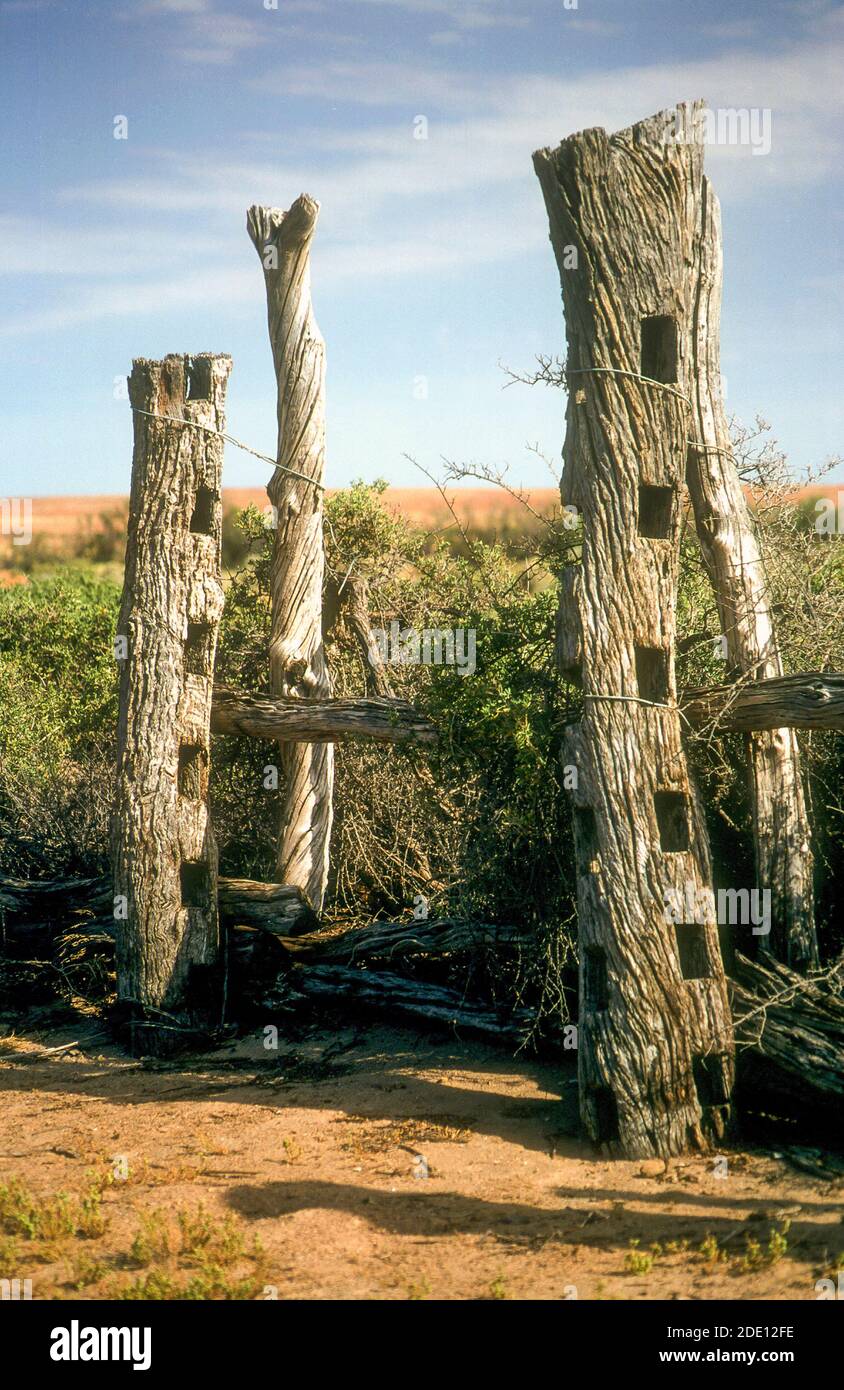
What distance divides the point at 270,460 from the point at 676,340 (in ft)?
13.0

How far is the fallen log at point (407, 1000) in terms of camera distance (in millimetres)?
7863

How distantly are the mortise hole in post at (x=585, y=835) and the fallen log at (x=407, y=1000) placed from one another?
1.74m

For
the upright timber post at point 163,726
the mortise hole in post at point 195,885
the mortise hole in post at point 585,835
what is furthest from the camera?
the mortise hole in post at point 195,885

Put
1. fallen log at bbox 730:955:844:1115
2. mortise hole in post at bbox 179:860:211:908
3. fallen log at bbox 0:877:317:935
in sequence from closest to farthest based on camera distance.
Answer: fallen log at bbox 730:955:844:1115, mortise hole in post at bbox 179:860:211:908, fallen log at bbox 0:877:317:935

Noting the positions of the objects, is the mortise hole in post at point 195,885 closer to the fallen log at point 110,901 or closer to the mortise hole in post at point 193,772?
the fallen log at point 110,901

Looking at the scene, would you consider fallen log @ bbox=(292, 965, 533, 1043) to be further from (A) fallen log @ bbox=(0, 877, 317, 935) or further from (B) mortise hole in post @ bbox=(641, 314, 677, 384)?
(B) mortise hole in post @ bbox=(641, 314, 677, 384)

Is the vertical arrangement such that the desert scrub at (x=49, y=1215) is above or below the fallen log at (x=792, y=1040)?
below

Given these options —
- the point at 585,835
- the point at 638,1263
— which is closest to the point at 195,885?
the point at 585,835

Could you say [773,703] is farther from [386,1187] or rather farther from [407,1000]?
[407,1000]

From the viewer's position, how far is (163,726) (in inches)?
321

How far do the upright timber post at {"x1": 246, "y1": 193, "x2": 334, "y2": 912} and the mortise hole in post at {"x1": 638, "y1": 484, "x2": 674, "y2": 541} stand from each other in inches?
148

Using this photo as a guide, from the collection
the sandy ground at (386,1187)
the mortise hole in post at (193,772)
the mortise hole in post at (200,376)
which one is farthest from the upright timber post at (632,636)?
the mortise hole in post at (193,772)

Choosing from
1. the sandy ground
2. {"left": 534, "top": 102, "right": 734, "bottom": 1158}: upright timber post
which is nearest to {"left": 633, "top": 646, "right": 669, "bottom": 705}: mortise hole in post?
{"left": 534, "top": 102, "right": 734, "bottom": 1158}: upright timber post

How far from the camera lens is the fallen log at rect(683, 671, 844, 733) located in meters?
6.21
